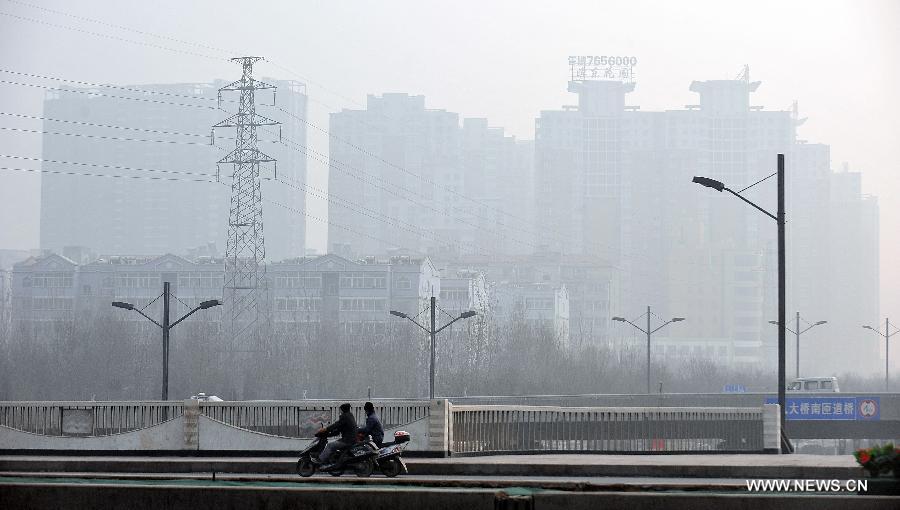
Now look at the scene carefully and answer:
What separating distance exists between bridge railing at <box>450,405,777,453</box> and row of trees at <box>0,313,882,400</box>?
5884cm

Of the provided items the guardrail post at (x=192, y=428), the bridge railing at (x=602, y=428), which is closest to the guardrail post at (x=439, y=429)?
the bridge railing at (x=602, y=428)

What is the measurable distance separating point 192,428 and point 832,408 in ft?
161

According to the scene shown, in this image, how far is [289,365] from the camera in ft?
342

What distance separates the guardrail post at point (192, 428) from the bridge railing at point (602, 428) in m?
5.90

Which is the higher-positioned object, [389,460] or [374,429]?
[374,429]

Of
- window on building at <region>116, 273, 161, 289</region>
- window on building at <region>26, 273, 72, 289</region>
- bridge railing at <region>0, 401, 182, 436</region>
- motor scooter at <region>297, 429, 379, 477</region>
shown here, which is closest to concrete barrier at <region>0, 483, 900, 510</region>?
motor scooter at <region>297, 429, 379, 477</region>

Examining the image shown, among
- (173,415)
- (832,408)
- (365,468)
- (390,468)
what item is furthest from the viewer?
(832,408)

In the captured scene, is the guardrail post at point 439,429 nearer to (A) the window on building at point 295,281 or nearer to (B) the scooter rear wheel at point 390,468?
(B) the scooter rear wheel at point 390,468

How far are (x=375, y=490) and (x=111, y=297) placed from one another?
462 feet

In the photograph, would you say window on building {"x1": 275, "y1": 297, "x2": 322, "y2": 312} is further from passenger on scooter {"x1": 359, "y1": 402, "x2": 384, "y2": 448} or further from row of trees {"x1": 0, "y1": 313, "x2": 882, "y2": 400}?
passenger on scooter {"x1": 359, "y1": 402, "x2": 384, "y2": 448}

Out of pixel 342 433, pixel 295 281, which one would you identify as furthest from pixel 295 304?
pixel 342 433

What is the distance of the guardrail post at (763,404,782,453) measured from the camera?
1291 inches

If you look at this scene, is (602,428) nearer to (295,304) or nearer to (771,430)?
(771,430)

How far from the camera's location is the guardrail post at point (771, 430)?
32781 mm
